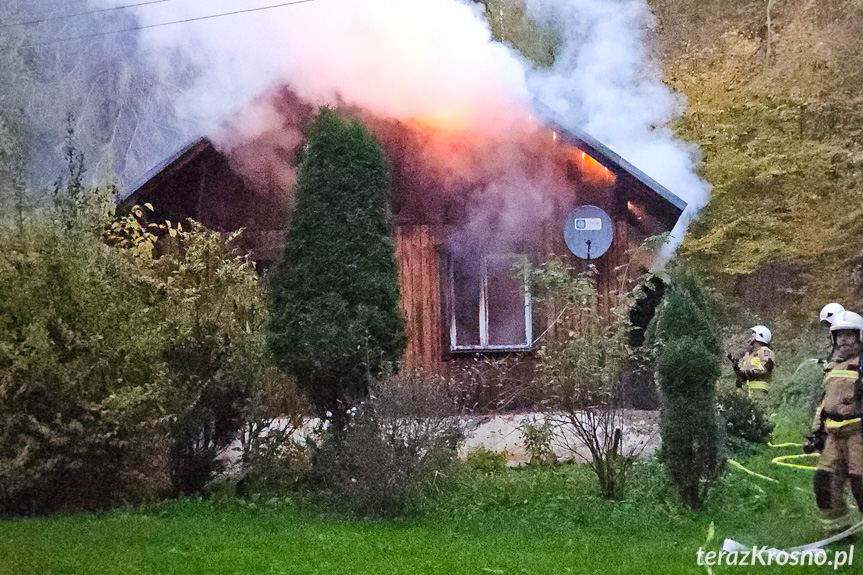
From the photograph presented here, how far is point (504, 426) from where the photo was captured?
6.99 metres

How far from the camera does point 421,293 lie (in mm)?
7008

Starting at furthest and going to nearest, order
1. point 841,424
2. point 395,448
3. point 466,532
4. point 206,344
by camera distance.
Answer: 1. point 206,344
2. point 395,448
3. point 466,532
4. point 841,424

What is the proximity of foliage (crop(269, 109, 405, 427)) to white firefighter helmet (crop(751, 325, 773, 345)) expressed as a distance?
2.49 metres

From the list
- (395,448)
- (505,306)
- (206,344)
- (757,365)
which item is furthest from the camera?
(206,344)

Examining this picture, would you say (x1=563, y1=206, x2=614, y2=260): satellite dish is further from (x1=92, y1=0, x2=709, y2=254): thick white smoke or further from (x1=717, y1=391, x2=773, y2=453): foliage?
(x1=717, y1=391, x2=773, y2=453): foliage

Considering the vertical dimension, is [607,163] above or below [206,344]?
above

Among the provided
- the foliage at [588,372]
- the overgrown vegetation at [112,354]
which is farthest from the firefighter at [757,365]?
the overgrown vegetation at [112,354]

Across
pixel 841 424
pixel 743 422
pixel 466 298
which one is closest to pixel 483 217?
pixel 466 298

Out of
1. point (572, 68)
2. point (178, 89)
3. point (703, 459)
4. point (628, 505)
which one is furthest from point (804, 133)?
point (178, 89)

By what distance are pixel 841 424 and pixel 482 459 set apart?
2.42m

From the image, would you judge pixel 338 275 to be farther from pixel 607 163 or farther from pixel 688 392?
pixel 688 392

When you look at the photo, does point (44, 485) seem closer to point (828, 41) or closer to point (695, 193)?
point (695, 193)

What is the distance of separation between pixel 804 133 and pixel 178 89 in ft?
15.0

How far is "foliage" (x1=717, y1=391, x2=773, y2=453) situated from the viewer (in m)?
6.77
